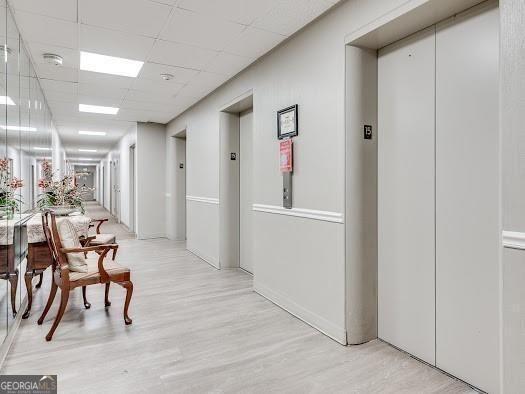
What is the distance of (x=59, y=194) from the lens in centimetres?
427

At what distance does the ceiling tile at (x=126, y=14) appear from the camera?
264 centimetres

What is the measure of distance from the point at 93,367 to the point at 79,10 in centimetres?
281

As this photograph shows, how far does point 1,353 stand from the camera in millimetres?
2266

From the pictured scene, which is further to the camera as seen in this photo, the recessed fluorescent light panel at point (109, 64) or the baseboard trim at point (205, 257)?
the baseboard trim at point (205, 257)

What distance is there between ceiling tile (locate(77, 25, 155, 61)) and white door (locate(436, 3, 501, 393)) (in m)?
2.77

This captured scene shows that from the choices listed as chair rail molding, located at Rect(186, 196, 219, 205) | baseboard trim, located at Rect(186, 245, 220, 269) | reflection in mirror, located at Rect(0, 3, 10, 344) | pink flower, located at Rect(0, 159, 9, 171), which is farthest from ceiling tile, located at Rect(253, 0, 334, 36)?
baseboard trim, located at Rect(186, 245, 220, 269)

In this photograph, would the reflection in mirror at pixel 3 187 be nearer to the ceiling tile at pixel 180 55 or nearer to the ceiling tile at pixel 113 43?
the ceiling tile at pixel 113 43

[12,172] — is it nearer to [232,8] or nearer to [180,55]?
[180,55]

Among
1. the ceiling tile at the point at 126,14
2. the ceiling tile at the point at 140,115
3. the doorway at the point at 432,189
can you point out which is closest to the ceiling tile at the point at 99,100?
the ceiling tile at the point at 140,115

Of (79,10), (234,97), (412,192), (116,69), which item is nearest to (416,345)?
Result: (412,192)

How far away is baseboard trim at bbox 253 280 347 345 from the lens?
8.63ft

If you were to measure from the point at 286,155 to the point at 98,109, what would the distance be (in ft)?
16.0

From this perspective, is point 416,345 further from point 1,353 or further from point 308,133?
point 1,353

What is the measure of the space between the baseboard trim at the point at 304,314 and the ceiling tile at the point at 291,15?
2.62 m
